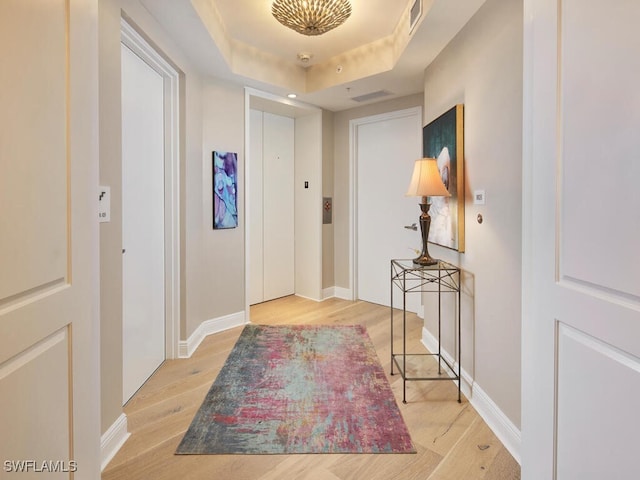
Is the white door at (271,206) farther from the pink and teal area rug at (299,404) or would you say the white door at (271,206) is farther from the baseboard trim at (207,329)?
the pink and teal area rug at (299,404)

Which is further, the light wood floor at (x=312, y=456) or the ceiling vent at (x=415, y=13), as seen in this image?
the ceiling vent at (x=415, y=13)

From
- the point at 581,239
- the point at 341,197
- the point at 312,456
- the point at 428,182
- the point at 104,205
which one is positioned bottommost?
the point at 312,456

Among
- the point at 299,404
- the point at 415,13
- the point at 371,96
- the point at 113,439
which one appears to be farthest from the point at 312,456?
the point at 371,96

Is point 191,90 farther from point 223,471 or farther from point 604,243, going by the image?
point 604,243

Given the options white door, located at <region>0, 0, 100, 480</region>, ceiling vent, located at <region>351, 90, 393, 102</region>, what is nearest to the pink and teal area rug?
white door, located at <region>0, 0, 100, 480</region>

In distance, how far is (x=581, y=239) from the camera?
94 cm

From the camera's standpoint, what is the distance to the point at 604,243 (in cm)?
86

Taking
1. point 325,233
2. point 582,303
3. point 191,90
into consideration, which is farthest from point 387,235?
point 582,303

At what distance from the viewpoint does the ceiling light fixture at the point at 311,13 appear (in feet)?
7.25

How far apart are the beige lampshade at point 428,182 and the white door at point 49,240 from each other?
176 centimetres

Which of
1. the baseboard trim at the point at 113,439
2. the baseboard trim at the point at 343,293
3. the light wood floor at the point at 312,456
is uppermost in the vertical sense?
the baseboard trim at the point at 343,293

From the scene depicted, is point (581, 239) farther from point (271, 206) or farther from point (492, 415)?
point (271, 206)

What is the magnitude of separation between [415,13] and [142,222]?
2.35m

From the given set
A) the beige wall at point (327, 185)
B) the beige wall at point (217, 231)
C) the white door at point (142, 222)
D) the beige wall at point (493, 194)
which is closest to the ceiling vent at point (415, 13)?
the beige wall at point (493, 194)
